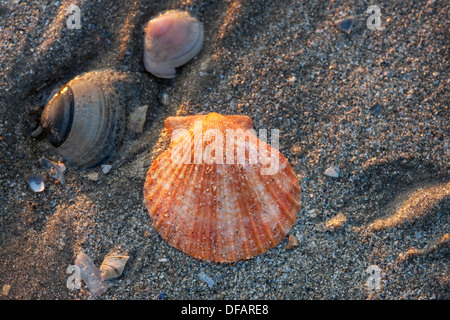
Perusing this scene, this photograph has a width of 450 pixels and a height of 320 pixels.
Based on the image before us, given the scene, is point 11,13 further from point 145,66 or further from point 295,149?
point 295,149

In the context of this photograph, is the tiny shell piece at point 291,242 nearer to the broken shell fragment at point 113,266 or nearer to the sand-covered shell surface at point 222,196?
the sand-covered shell surface at point 222,196

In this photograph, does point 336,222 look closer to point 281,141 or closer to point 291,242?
point 291,242

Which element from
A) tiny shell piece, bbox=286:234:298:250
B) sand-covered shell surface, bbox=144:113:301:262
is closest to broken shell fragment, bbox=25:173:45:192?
sand-covered shell surface, bbox=144:113:301:262

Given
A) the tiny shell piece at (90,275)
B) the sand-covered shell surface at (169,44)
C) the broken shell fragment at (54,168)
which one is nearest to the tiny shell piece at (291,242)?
the tiny shell piece at (90,275)

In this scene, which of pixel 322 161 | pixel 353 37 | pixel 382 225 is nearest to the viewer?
pixel 382 225

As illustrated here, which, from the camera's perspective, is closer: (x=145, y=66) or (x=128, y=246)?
(x=128, y=246)

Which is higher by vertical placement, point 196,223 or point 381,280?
point 196,223

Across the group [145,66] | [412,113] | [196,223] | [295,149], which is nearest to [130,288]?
[196,223]
